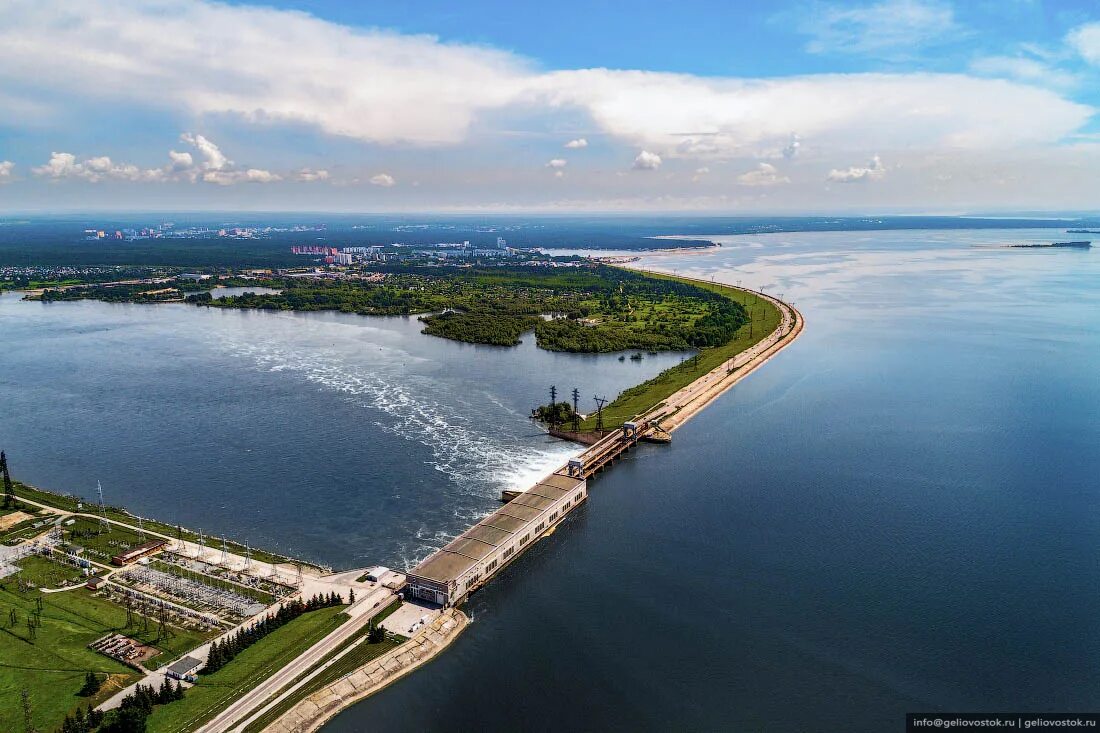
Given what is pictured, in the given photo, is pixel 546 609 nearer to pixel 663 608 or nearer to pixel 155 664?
pixel 663 608

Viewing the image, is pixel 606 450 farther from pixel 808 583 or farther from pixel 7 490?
pixel 7 490

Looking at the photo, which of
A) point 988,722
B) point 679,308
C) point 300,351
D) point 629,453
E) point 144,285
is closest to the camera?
point 988,722

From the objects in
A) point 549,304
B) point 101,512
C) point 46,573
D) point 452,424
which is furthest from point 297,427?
point 549,304

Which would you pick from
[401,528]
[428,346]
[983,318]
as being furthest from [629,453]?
[983,318]

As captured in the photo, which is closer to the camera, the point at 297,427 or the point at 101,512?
the point at 101,512

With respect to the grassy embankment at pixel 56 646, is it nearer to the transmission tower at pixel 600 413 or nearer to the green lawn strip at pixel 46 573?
the green lawn strip at pixel 46 573

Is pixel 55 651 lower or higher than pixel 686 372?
lower

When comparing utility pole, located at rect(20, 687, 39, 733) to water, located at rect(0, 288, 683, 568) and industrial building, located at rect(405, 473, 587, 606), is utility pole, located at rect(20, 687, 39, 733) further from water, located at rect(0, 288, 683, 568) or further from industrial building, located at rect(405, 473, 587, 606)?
industrial building, located at rect(405, 473, 587, 606)
